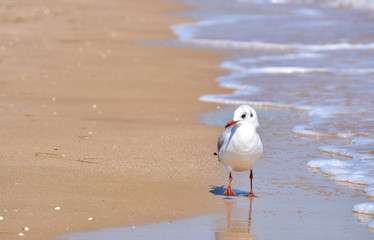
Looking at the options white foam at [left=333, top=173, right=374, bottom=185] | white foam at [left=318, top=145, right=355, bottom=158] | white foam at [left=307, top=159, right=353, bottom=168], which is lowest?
white foam at [left=318, top=145, right=355, bottom=158]

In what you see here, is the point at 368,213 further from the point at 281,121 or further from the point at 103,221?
the point at 281,121

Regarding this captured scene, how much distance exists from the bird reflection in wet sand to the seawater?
77cm

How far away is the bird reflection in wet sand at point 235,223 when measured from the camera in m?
4.60

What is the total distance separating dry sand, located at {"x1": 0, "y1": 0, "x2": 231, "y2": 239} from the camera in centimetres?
510

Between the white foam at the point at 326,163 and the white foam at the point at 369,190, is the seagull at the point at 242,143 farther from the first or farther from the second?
the white foam at the point at 326,163

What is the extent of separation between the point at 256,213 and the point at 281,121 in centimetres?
349

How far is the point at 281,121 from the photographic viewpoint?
8.48m

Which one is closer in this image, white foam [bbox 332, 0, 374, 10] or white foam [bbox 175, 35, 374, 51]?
white foam [bbox 175, 35, 374, 51]

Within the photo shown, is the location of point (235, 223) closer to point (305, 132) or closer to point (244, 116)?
point (244, 116)

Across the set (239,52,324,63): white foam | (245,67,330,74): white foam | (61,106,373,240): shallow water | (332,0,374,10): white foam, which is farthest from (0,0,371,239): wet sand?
(332,0,374,10): white foam

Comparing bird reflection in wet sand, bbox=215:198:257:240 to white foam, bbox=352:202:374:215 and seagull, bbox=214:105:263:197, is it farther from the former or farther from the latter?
white foam, bbox=352:202:374:215

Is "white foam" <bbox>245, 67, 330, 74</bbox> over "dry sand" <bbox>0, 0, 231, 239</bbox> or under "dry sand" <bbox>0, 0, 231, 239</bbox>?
under

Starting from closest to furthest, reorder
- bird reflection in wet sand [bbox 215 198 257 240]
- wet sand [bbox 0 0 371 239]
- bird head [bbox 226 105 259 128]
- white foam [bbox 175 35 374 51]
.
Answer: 1. bird reflection in wet sand [bbox 215 198 257 240]
2. wet sand [bbox 0 0 371 239]
3. bird head [bbox 226 105 259 128]
4. white foam [bbox 175 35 374 51]

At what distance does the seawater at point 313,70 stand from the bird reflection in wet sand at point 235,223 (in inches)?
30.3
